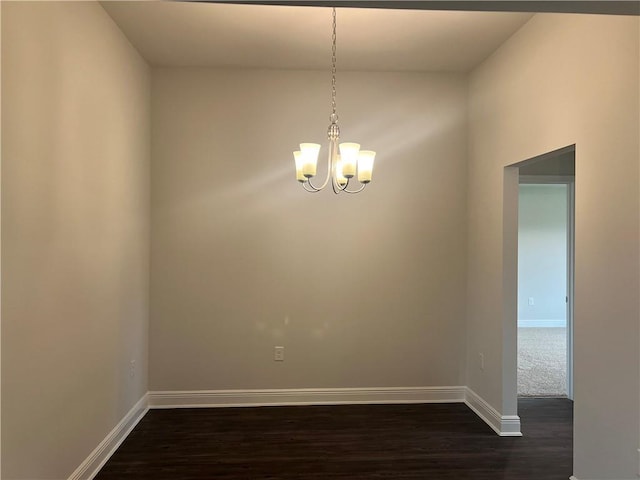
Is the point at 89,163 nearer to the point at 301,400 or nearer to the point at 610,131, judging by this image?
the point at 301,400

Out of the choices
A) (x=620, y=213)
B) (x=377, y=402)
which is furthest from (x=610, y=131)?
(x=377, y=402)

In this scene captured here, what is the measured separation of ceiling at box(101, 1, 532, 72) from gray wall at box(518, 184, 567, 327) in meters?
4.81

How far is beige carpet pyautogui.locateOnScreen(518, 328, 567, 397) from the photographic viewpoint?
13.4 feet

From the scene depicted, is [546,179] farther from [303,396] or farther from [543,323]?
[543,323]

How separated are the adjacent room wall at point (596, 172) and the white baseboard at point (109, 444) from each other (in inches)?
111

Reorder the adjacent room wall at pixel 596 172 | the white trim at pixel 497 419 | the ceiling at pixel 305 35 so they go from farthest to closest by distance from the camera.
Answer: the white trim at pixel 497 419 → the ceiling at pixel 305 35 → the adjacent room wall at pixel 596 172

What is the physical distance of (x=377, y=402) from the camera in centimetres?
→ 373

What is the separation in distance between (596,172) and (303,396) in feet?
9.18

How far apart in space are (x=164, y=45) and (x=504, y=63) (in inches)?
102

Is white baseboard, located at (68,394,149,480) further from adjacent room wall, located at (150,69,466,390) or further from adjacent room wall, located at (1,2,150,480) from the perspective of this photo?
adjacent room wall, located at (150,69,466,390)

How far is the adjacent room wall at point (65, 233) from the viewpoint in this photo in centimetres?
181

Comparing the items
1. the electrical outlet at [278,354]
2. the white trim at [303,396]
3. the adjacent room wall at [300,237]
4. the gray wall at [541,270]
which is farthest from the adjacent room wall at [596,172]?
the gray wall at [541,270]

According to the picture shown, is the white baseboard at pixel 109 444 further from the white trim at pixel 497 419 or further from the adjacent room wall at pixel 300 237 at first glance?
the white trim at pixel 497 419

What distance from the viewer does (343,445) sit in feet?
9.70
